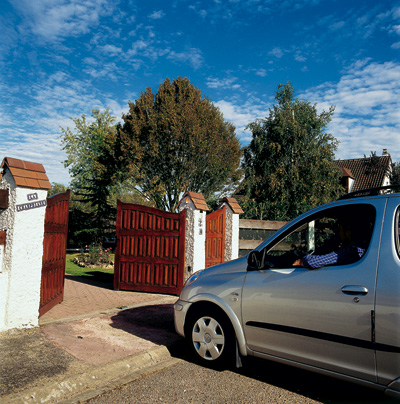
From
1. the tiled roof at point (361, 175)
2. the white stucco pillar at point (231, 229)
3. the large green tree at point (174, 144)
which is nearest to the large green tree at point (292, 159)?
the large green tree at point (174, 144)

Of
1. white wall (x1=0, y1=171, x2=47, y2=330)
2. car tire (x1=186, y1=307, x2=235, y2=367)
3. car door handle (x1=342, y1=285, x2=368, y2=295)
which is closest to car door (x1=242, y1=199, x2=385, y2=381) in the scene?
car door handle (x1=342, y1=285, x2=368, y2=295)

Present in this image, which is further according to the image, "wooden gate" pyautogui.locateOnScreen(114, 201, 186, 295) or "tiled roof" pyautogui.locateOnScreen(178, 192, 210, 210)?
"tiled roof" pyautogui.locateOnScreen(178, 192, 210, 210)

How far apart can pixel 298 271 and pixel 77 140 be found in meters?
43.3

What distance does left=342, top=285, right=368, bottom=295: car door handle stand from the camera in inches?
120

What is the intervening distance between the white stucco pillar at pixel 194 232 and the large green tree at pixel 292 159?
11.5 metres

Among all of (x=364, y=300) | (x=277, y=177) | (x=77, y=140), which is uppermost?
(x=77, y=140)

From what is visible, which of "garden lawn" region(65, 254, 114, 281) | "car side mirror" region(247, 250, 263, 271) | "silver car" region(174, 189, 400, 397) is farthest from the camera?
A: "garden lawn" region(65, 254, 114, 281)

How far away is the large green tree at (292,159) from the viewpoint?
21156mm

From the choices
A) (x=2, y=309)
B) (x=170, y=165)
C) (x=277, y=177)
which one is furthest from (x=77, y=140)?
(x=2, y=309)

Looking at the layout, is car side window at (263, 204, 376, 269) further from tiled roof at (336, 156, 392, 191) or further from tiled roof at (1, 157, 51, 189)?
tiled roof at (336, 156, 392, 191)

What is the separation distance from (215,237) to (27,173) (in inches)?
245

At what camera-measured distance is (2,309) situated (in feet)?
16.4

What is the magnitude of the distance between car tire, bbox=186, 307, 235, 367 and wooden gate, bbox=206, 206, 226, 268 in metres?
5.86

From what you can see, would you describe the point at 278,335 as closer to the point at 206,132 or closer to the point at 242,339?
the point at 242,339
